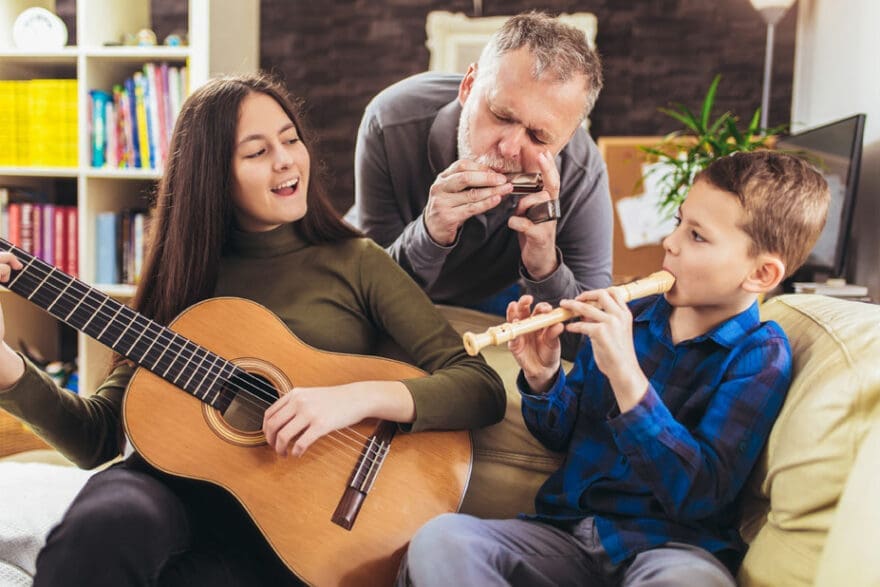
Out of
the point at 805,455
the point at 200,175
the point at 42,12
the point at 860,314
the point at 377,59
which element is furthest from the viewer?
the point at 377,59

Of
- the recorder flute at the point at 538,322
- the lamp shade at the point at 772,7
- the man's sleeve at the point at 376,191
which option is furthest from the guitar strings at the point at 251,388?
the lamp shade at the point at 772,7

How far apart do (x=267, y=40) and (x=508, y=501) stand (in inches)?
122

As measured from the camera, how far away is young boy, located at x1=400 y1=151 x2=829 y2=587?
3.48ft

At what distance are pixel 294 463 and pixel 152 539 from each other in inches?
8.7

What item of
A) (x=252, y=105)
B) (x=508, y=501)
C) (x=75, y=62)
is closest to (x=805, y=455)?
(x=508, y=501)

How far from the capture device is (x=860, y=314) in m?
1.13

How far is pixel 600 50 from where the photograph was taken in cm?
365

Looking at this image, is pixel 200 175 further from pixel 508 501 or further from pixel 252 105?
pixel 508 501

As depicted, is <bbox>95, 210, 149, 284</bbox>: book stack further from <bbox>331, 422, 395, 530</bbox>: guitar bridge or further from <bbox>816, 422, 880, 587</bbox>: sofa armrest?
<bbox>816, 422, 880, 587</bbox>: sofa armrest

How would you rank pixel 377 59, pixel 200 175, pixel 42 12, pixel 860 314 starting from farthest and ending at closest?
1. pixel 377 59
2. pixel 42 12
3. pixel 200 175
4. pixel 860 314

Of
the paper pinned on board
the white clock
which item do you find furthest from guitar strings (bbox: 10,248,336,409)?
the paper pinned on board

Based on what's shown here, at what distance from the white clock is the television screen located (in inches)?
106

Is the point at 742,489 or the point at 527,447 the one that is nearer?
the point at 742,489

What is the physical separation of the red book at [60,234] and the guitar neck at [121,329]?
195 centimetres
